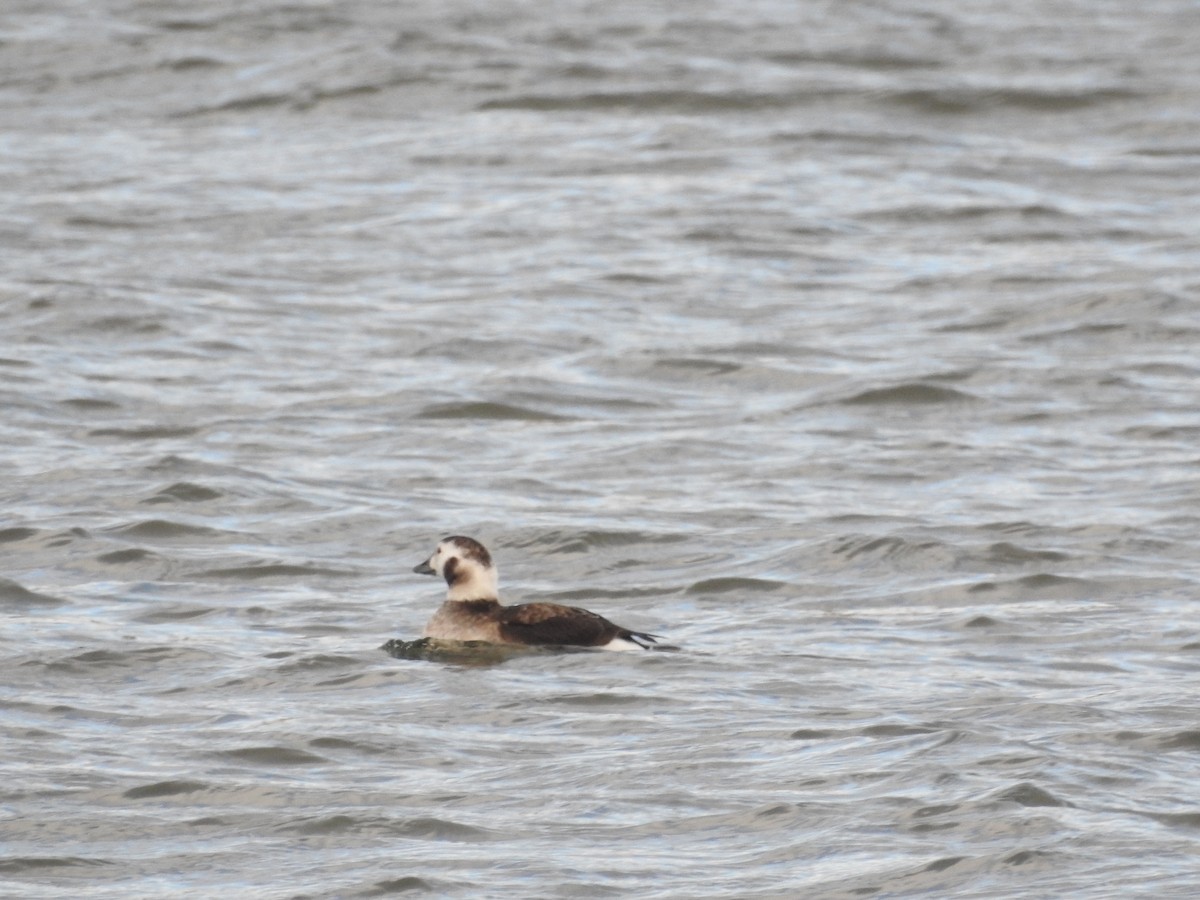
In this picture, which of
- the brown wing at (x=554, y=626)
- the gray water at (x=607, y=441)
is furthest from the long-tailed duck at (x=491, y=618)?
the gray water at (x=607, y=441)

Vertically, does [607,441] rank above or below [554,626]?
below

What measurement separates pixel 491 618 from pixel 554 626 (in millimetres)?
346

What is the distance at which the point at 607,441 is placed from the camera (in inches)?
601

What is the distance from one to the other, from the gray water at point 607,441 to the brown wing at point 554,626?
0.10 meters

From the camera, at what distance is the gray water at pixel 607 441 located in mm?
8539

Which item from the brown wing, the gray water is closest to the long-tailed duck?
the brown wing

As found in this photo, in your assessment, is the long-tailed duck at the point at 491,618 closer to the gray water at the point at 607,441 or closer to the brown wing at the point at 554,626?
the brown wing at the point at 554,626

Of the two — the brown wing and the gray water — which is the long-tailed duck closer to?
the brown wing

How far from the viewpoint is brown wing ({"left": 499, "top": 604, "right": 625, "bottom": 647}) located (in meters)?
10.6

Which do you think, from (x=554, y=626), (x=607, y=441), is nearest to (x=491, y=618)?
(x=554, y=626)

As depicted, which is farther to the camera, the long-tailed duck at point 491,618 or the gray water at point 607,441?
the long-tailed duck at point 491,618

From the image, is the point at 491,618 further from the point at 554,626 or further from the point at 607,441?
the point at 607,441

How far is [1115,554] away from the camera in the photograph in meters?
12.7

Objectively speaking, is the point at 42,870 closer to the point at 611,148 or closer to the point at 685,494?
the point at 685,494
